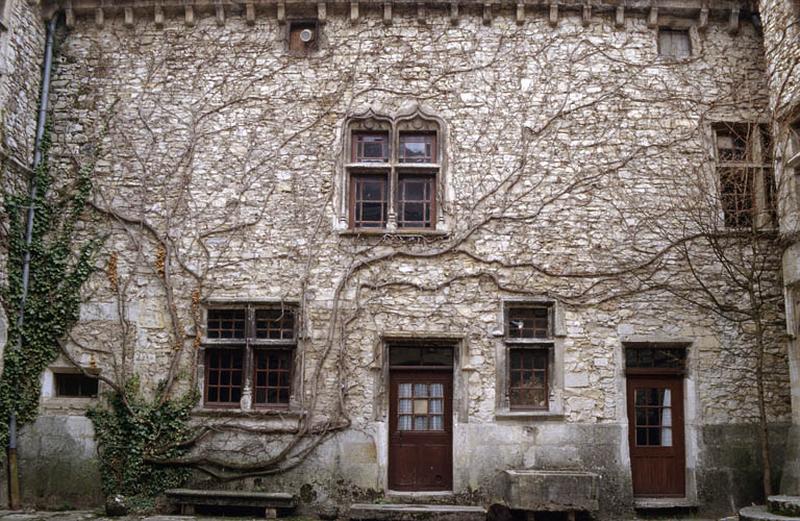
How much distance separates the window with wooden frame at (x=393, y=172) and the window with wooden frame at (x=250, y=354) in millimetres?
1606

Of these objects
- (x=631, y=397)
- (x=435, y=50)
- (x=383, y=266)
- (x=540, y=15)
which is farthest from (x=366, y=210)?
(x=631, y=397)

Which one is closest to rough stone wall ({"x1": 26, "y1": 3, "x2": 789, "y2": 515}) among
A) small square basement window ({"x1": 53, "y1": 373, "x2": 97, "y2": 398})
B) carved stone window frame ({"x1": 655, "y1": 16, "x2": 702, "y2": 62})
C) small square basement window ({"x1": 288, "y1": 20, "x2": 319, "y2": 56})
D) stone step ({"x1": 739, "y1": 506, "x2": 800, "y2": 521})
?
carved stone window frame ({"x1": 655, "y1": 16, "x2": 702, "y2": 62})

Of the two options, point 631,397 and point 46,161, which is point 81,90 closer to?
point 46,161

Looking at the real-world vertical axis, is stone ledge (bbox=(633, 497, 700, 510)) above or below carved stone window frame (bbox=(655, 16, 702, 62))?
below

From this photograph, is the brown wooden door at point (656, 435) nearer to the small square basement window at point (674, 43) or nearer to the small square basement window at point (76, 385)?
the small square basement window at point (674, 43)

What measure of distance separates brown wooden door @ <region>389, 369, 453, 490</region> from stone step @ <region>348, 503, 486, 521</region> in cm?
75

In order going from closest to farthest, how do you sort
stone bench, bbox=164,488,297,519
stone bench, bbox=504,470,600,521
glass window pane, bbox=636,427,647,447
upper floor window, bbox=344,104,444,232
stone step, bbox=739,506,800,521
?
stone step, bbox=739,506,800,521, stone bench, bbox=504,470,600,521, stone bench, bbox=164,488,297,519, glass window pane, bbox=636,427,647,447, upper floor window, bbox=344,104,444,232

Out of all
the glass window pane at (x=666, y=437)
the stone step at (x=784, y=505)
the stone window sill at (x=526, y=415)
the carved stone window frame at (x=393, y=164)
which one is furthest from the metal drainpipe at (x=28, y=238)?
the stone step at (x=784, y=505)

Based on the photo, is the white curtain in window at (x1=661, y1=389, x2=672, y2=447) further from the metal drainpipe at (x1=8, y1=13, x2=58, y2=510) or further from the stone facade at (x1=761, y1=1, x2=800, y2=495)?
the metal drainpipe at (x1=8, y1=13, x2=58, y2=510)

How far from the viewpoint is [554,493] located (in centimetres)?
795

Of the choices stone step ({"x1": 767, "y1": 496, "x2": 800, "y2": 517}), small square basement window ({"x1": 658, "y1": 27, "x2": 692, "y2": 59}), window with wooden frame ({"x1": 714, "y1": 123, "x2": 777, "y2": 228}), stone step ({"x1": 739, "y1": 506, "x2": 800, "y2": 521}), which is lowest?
stone step ({"x1": 739, "y1": 506, "x2": 800, "y2": 521})

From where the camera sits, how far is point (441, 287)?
902cm

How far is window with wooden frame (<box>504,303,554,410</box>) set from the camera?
8.88m

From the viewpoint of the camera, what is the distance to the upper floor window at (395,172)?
30.6 feet
